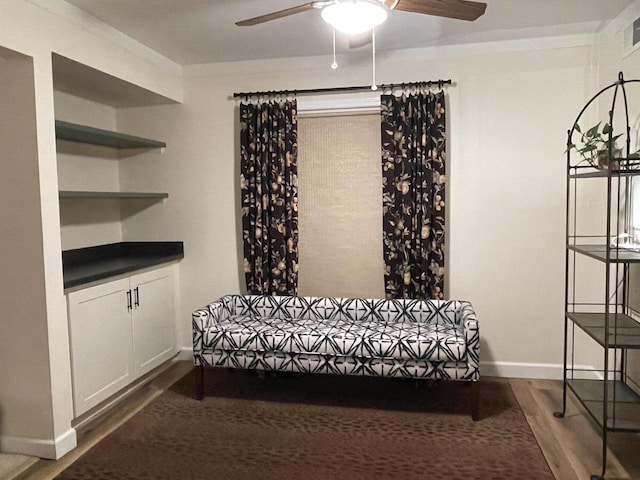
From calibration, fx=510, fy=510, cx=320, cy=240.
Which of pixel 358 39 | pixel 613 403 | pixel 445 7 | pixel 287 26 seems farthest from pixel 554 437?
pixel 287 26

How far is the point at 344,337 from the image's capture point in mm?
3189

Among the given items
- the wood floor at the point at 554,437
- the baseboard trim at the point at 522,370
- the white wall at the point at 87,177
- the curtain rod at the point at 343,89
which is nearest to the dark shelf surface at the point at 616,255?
the wood floor at the point at 554,437

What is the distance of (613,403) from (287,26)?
9.59ft

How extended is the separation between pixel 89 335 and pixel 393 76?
9.11 ft

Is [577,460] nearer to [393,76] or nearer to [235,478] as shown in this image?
[235,478]

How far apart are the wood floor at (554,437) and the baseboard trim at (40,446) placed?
0.04 meters

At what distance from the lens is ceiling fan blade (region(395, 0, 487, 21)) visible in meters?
2.29

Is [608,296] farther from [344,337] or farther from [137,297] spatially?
[137,297]

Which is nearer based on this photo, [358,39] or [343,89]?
[358,39]

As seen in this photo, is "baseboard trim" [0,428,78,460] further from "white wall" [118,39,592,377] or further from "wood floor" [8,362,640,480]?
"white wall" [118,39,592,377]

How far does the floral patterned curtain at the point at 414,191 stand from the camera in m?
3.69

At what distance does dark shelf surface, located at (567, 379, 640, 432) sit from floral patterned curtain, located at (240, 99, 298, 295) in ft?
6.81

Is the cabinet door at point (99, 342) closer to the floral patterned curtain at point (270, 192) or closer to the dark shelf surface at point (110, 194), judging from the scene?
the dark shelf surface at point (110, 194)

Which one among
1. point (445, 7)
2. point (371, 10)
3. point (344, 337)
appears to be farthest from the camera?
point (344, 337)
